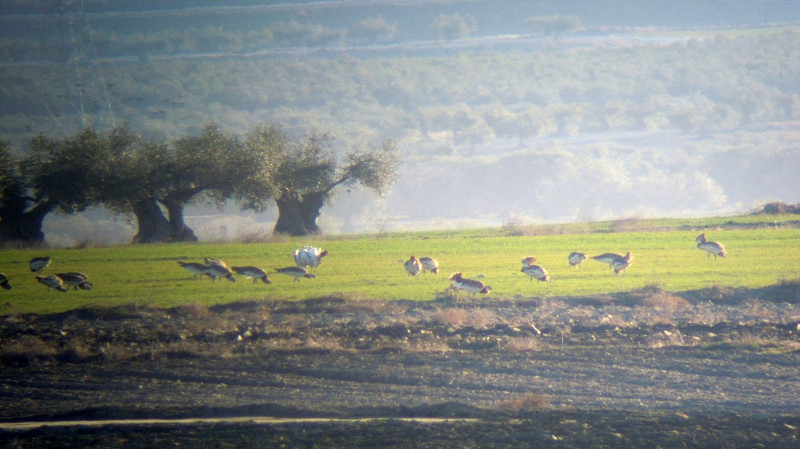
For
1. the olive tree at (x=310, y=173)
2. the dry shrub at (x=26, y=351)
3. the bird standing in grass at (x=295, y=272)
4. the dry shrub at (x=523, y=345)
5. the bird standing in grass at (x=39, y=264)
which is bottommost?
the dry shrub at (x=26, y=351)

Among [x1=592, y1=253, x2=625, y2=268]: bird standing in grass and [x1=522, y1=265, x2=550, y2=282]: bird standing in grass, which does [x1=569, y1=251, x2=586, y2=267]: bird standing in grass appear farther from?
[x1=522, y1=265, x2=550, y2=282]: bird standing in grass

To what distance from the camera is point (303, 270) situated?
22266mm

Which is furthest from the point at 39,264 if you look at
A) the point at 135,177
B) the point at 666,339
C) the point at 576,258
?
the point at 666,339

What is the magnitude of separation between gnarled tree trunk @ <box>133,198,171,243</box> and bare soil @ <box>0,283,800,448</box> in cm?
1899

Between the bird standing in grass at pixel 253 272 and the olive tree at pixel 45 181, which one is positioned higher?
the olive tree at pixel 45 181

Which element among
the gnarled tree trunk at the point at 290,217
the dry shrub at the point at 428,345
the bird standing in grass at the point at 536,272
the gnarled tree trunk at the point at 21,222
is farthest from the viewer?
the gnarled tree trunk at the point at 290,217

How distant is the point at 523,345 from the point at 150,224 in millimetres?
27429

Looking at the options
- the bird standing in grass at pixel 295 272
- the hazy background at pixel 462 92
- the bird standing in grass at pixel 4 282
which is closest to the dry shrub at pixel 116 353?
the bird standing in grass at pixel 295 272

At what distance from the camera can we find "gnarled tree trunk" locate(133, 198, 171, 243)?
3759 cm

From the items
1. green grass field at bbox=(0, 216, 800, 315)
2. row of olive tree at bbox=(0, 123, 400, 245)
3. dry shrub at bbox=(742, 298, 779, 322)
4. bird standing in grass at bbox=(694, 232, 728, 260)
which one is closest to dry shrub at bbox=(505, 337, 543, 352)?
green grass field at bbox=(0, 216, 800, 315)

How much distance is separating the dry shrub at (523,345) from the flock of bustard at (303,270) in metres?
4.03

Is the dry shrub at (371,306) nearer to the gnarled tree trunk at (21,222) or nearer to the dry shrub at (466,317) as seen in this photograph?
the dry shrub at (466,317)

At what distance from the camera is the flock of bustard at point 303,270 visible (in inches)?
807

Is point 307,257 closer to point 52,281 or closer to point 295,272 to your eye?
point 295,272
